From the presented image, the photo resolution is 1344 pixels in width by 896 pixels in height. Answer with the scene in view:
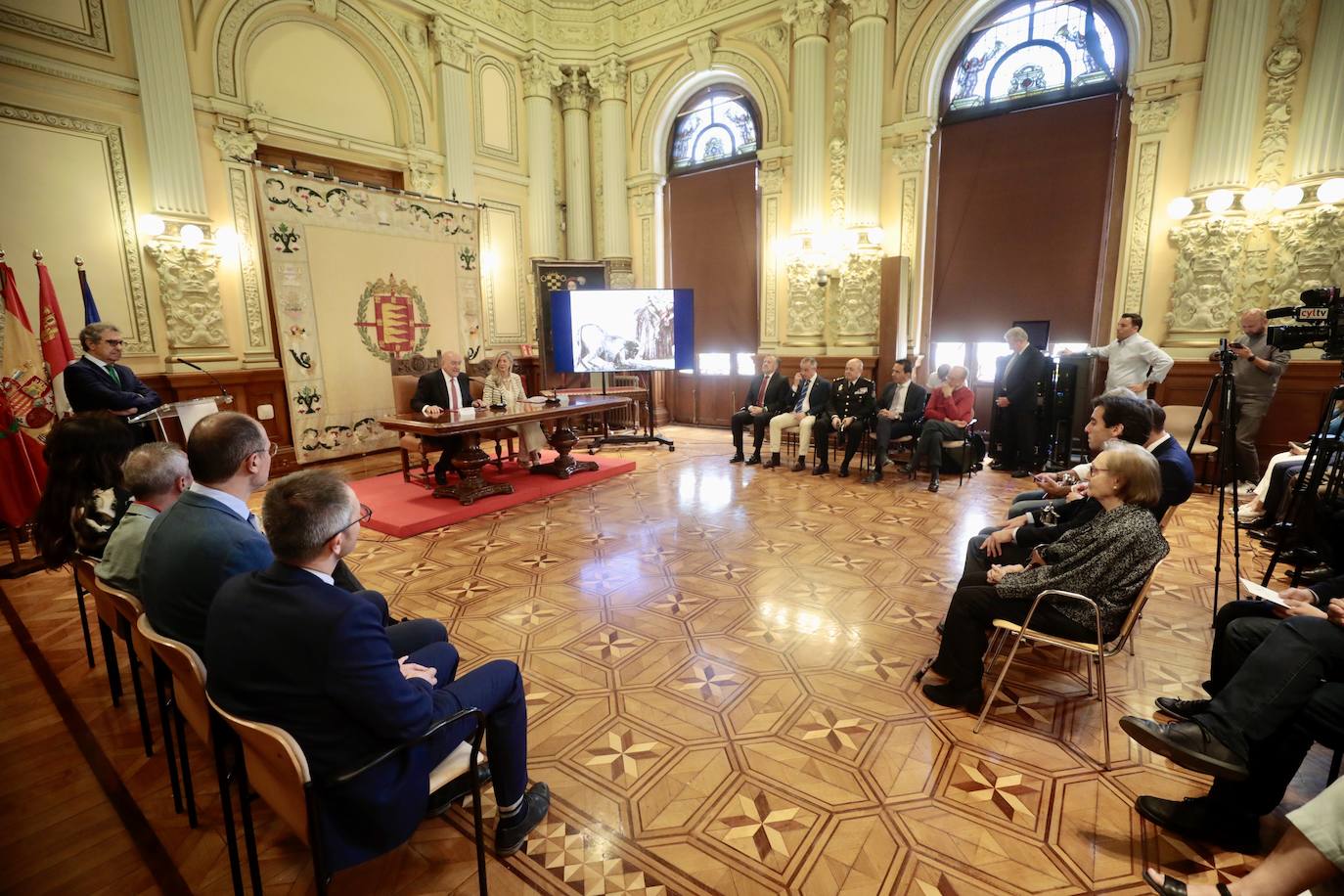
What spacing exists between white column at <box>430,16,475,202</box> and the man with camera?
26.8 feet

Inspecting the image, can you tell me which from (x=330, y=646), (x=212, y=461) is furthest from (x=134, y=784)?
(x=330, y=646)

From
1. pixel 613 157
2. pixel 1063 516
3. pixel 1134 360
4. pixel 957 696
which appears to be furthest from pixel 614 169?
pixel 957 696

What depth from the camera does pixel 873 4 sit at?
6727 millimetres

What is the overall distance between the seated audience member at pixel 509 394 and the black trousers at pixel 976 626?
169 inches

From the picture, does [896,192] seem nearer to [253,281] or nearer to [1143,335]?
[1143,335]

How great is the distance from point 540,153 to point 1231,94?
758 cm

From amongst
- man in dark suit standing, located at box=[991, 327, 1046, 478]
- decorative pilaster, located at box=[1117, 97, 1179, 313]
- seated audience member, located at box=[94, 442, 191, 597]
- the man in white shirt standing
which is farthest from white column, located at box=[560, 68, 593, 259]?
seated audience member, located at box=[94, 442, 191, 597]

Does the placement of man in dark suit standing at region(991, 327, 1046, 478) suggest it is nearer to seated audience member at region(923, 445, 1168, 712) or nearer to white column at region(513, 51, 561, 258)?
seated audience member at region(923, 445, 1168, 712)

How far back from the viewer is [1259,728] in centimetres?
162

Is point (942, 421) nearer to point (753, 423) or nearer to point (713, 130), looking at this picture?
point (753, 423)

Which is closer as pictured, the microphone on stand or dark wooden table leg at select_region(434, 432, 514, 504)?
dark wooden table leg at select_region(434, 432, 514, 504)

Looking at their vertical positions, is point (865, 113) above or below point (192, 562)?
above

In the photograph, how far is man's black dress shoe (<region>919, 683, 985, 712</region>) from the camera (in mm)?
2301

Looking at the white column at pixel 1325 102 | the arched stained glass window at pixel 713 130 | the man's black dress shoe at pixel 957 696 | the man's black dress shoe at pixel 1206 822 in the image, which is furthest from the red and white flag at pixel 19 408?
the white column at pixel 1325 102
